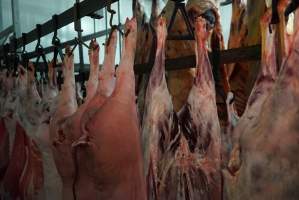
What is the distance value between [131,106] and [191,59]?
0.68ft

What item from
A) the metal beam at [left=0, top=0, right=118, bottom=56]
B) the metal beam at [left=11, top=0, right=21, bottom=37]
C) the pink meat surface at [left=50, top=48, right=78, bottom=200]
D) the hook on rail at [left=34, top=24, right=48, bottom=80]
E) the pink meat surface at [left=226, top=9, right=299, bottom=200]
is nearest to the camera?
the pink meat surface at [left=226, top=9, right=299, bottom=200]

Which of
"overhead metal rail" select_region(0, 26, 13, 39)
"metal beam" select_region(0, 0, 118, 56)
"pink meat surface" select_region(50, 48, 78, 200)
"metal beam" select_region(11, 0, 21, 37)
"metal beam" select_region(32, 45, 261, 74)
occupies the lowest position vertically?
"pink meat surface" select_region(50, 48, 78, 200)

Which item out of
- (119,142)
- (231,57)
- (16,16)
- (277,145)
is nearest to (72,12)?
(119,142)

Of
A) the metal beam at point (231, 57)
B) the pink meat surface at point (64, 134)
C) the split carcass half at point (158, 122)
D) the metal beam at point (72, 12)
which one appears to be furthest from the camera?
the metal beam at point (72, 12)

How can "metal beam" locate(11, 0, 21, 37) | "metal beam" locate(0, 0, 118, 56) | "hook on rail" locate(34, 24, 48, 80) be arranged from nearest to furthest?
"metal beam" locate(0, 0, 118, 56) → "hook on rail" locate(34, 24, 48, 80) → "metal beam" locate(11, 0, 21, 37)

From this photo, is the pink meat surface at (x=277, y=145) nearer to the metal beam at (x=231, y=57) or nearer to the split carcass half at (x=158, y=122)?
the metal beam at (x=231, y=57)

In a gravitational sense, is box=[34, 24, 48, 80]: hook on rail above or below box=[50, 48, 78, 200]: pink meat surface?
above

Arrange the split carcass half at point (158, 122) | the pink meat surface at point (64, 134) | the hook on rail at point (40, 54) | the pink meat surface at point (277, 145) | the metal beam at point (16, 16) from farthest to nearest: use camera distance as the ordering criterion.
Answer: the metal beam at point (16, 16) < the hook on rail at point (40, 54) < the pink meat surface at point (64, 134) < the split carcass half at point (158, 122) < the pink meat surface at point (277, 145)

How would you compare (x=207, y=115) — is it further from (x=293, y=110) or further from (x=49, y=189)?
(x=49, y=189)

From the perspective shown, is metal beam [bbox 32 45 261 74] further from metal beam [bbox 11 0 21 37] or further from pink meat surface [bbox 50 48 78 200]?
metal beam [bbox 11 0 21 37]

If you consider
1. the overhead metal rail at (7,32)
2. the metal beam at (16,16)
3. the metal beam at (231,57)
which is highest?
the metal beam at (16,16)

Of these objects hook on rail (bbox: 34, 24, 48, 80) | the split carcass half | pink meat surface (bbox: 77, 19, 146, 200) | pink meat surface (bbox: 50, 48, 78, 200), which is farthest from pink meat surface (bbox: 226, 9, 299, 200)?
hook on rail (bbox: 34, 24, 48, 80)

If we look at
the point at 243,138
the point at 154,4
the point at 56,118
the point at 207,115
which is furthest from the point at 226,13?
the point at 243,138

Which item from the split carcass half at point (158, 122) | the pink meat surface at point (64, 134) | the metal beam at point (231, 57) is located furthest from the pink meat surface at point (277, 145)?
the pink meat surface at point (64, 134)
